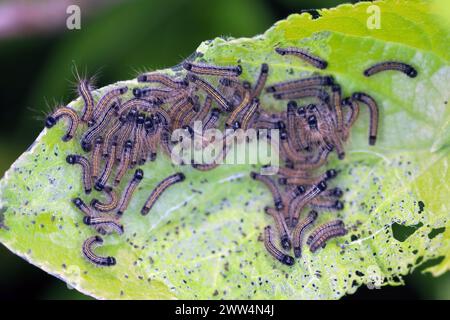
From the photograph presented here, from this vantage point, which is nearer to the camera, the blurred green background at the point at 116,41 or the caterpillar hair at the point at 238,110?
the caterpillar hair at the point at 238,110

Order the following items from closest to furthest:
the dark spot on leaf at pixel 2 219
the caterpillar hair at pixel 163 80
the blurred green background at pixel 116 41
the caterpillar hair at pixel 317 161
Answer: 1. the dark spot on leaf at pixel 2 219
2. the caterpillar hair at pixel 163 80
3. the caterpillar hair at pixel 317 161
4. the blurred green background at pixel 116 41

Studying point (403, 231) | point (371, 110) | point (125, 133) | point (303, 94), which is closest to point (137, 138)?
point (125, 133)

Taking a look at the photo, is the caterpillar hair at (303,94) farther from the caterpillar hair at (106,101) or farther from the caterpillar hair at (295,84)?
the caterpillar hair at (106,101)

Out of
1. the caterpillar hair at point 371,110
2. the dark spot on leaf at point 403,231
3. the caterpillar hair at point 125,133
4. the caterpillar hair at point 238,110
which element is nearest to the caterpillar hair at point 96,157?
the caterpillar hair at point 125,133

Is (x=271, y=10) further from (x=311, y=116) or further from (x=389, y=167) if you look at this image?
(x=389, y=167)

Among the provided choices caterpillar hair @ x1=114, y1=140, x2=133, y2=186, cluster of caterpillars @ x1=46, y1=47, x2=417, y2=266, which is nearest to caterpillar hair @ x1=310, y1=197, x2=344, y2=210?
cluster of caterpillars @ x1=46, y1=47, x2=417, y2=266

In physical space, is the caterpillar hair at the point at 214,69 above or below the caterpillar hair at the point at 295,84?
above

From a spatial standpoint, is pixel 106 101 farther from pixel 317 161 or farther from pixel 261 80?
pixel 317 161
